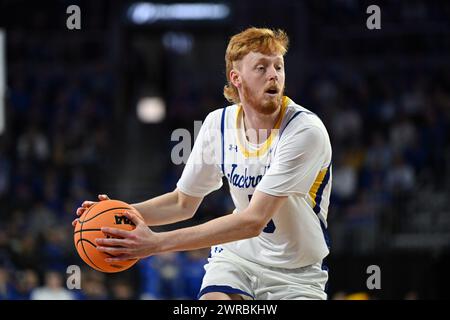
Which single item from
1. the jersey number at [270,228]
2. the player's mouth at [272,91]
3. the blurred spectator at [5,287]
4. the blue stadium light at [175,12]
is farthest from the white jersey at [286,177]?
the blue stadium light at [175,12]

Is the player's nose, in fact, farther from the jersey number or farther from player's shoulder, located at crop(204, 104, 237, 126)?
the jersey number

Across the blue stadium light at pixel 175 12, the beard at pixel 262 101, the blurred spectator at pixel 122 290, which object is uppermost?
the blue stadium light at pixel 175 12

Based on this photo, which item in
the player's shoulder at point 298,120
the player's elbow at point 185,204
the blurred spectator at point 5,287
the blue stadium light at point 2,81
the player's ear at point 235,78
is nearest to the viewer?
the player's shoulder at point 298,120

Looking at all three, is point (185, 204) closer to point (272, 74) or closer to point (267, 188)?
point (267, 188)

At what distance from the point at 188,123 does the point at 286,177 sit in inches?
508

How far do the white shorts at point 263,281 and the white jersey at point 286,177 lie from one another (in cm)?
5

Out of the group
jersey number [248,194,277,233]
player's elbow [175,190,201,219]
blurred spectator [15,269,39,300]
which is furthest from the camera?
blurred spectator [15,269,39,300]

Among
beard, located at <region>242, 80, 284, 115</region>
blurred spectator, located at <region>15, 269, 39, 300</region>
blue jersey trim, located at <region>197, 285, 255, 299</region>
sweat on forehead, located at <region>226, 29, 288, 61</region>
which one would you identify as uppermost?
sweat on forehead, located at <region>226, 29, 288, 61</region>

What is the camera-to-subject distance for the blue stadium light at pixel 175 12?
19.5m

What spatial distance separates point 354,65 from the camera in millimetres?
18312

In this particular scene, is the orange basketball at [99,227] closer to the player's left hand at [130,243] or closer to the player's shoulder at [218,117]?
the player's left hand at [130,243]

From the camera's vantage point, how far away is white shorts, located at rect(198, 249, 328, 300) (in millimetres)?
5133

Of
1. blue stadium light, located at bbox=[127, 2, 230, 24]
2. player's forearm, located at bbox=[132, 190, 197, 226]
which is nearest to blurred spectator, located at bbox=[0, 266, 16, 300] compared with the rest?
player's forearm, located at bbox=[132, 190, 197, 226]

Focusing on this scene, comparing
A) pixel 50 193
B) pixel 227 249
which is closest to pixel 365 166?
pixel 50 193
